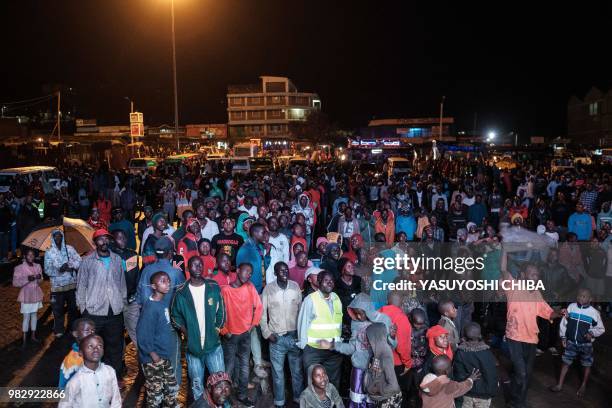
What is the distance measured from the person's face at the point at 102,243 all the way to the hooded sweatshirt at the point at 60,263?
150cm

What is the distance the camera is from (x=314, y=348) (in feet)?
17.7

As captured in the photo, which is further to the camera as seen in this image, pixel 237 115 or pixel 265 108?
pixel 237 115

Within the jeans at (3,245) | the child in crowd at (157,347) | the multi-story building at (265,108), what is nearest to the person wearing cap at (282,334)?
the child in crowd at (157,347)

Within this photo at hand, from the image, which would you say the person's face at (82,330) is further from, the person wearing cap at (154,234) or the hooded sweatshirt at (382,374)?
the hooded sweatshirt at (382,374)

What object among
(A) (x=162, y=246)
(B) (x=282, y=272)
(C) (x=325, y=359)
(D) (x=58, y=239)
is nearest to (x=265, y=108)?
(D) (x=58, y=239)

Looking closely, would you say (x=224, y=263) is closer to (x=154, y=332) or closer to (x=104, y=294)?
(x=154, y=332)

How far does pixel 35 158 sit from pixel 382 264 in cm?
2817

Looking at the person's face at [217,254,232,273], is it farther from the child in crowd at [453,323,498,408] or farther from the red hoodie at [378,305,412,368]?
the child in crowd at [453,323,498,408]

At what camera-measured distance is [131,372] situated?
6766 mm

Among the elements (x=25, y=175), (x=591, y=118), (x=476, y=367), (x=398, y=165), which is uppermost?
(x=591, y=118)

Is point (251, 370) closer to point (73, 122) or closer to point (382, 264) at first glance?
point (382, 264)

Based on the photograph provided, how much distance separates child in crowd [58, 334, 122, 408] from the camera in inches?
159

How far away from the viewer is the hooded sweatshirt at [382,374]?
4695 millimetres

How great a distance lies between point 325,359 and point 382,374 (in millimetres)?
892
